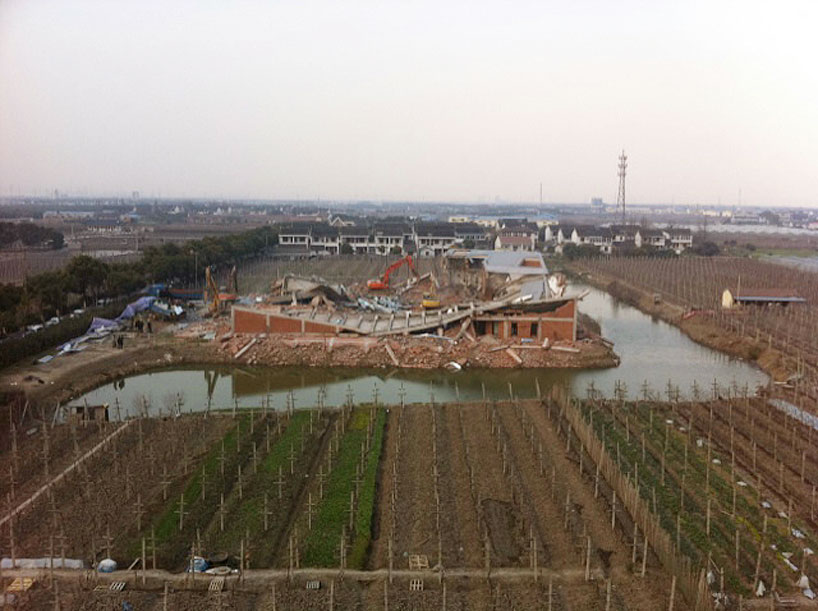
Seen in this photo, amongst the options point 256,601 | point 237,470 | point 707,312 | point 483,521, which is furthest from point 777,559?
point 707,312

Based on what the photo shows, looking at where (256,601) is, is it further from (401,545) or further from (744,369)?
(744,369)

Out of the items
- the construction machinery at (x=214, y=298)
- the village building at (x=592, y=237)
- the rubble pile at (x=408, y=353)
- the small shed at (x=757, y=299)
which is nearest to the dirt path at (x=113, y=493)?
the rubble pile at (x=408, y=353)

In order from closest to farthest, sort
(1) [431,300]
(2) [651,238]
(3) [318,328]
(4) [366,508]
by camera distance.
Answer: (4) [366,508], (3) [318,328], (1) [431,300], (2) [651,238]

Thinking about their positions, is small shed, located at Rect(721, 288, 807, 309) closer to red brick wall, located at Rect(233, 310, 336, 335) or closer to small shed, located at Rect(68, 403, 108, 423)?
red brick wall, located at Rect(233, 310, 336, 335)

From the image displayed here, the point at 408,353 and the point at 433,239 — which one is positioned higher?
the point at 433,239

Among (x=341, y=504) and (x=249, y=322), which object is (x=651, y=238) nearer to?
(x=249, y=322)

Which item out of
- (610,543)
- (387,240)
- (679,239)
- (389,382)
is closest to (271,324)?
(389,382)

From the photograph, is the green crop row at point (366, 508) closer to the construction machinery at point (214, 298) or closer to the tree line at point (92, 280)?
the tree line at point (92, 280)
